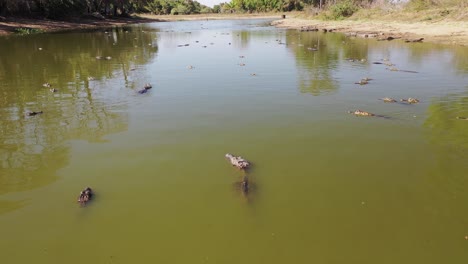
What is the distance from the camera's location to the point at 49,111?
11141mm

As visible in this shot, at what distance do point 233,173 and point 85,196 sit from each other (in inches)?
112

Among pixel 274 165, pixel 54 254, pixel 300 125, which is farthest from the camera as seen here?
pixel 300 125

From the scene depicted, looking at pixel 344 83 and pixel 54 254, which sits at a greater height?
pixel 344 83

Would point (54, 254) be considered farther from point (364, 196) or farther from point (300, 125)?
point (300, 125)

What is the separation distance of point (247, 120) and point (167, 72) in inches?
348

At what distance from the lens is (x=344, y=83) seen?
15.0 meters

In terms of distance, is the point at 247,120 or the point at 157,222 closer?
the point at 157,222

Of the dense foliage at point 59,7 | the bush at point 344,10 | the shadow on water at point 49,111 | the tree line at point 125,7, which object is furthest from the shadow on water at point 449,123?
the dense foliage at point 59,7

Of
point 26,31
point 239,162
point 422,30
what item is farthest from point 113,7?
point 239,162

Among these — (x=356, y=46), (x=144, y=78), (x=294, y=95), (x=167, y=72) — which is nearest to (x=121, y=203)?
(x=294, y=95)

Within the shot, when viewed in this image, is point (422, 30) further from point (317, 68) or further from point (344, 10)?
point (344, 10)

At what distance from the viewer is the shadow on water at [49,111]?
24.6 feet

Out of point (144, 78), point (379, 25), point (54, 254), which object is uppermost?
point (379, 25)

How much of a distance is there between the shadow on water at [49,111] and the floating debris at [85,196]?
1133 mm
